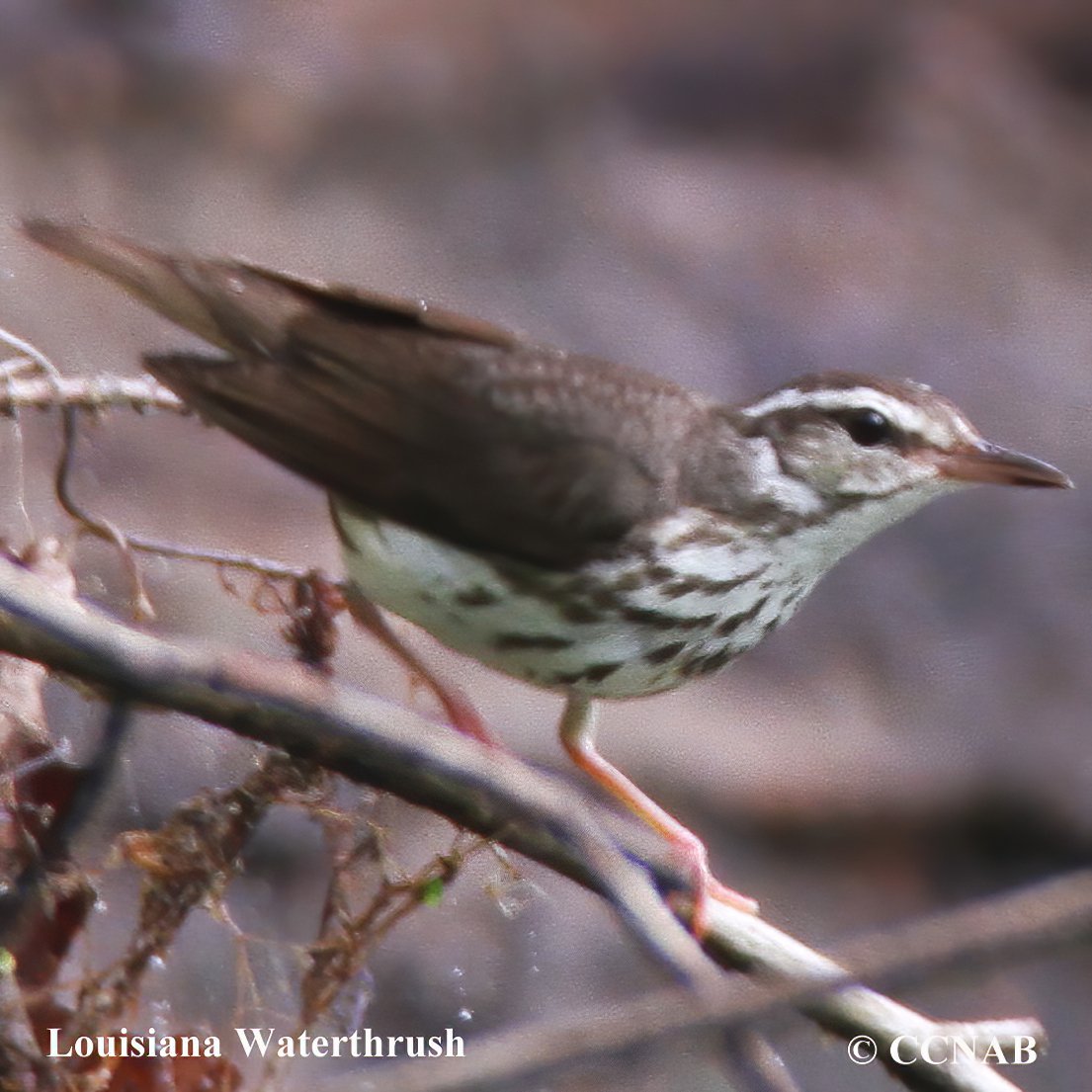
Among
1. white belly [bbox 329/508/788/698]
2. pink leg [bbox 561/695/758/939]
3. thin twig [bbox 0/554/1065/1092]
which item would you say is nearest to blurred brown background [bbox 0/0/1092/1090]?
pink leg [bbox 561/695/758/939]

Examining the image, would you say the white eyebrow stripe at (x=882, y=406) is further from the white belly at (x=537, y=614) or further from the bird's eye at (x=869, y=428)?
the white belly at (x=537, y=614)

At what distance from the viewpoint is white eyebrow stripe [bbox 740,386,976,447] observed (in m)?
2.47

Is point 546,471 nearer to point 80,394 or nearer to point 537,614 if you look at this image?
point 537,614

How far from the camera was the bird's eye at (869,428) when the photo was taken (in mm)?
2494

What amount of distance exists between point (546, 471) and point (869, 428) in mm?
411

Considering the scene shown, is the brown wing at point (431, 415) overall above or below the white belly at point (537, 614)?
above

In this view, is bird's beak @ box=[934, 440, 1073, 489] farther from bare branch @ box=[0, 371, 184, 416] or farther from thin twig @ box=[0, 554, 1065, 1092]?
bare branch @ box=[0, 371, 184, 416]

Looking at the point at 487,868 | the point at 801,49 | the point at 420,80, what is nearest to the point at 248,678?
the point at 487,868

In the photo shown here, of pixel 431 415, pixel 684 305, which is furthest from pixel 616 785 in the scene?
pixel 684 305

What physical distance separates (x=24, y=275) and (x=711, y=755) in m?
1.99

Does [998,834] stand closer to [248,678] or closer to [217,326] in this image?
[217,326]

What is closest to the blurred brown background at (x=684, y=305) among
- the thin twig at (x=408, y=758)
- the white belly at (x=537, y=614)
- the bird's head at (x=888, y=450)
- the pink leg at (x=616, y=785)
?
the pink leg at (x=616, y=785)

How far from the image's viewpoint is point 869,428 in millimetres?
2506

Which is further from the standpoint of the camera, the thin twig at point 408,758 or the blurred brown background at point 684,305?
the blurred brown background at point 684,305
